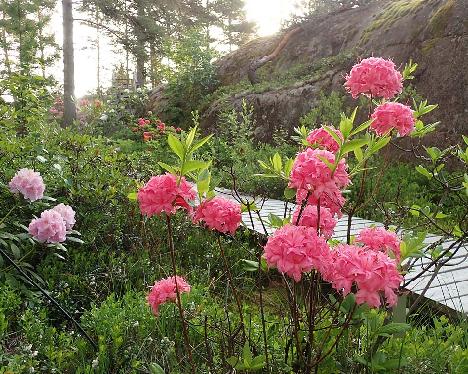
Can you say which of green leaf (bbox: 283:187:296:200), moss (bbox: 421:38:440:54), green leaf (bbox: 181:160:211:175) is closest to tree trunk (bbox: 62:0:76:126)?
moss (bbox: 421:38:440:54)

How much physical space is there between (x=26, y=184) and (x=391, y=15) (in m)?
9.20

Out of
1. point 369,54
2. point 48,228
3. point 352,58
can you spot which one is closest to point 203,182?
point 48,228

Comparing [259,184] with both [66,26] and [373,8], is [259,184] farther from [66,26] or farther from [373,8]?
→ [66,26]

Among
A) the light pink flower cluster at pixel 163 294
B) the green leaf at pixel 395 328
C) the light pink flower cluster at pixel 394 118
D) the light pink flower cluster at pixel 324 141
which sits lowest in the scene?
the green leaf at pixel 395 328

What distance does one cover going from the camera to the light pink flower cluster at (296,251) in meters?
1.17

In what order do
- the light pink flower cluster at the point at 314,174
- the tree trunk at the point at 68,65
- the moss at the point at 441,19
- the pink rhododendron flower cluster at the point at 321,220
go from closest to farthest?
1. the light pink flower cluster at the point at 314,174
2. the pink rhododendron flower cluster at the point at 321,220
3. the moss at the point at 441,19
4. the tree trunk at the point at 68,65

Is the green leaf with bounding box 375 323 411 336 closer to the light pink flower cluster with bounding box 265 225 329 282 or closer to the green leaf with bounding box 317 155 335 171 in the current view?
the light pink flower cluster with bounding box 265 225 329 282

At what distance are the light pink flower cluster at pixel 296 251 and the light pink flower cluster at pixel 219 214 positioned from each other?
0.88ft

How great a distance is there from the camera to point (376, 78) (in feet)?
6.35

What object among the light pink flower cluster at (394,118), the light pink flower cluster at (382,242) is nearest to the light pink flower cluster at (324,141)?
the light pink flower cluster at (394,118)

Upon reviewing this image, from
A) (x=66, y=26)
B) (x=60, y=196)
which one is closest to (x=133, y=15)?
(x=66, y=26)

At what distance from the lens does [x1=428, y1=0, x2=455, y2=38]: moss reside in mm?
7773

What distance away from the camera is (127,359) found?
2.28 m

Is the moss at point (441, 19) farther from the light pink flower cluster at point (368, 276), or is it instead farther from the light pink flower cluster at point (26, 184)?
the light pink flower cluster at point (368, 276)
